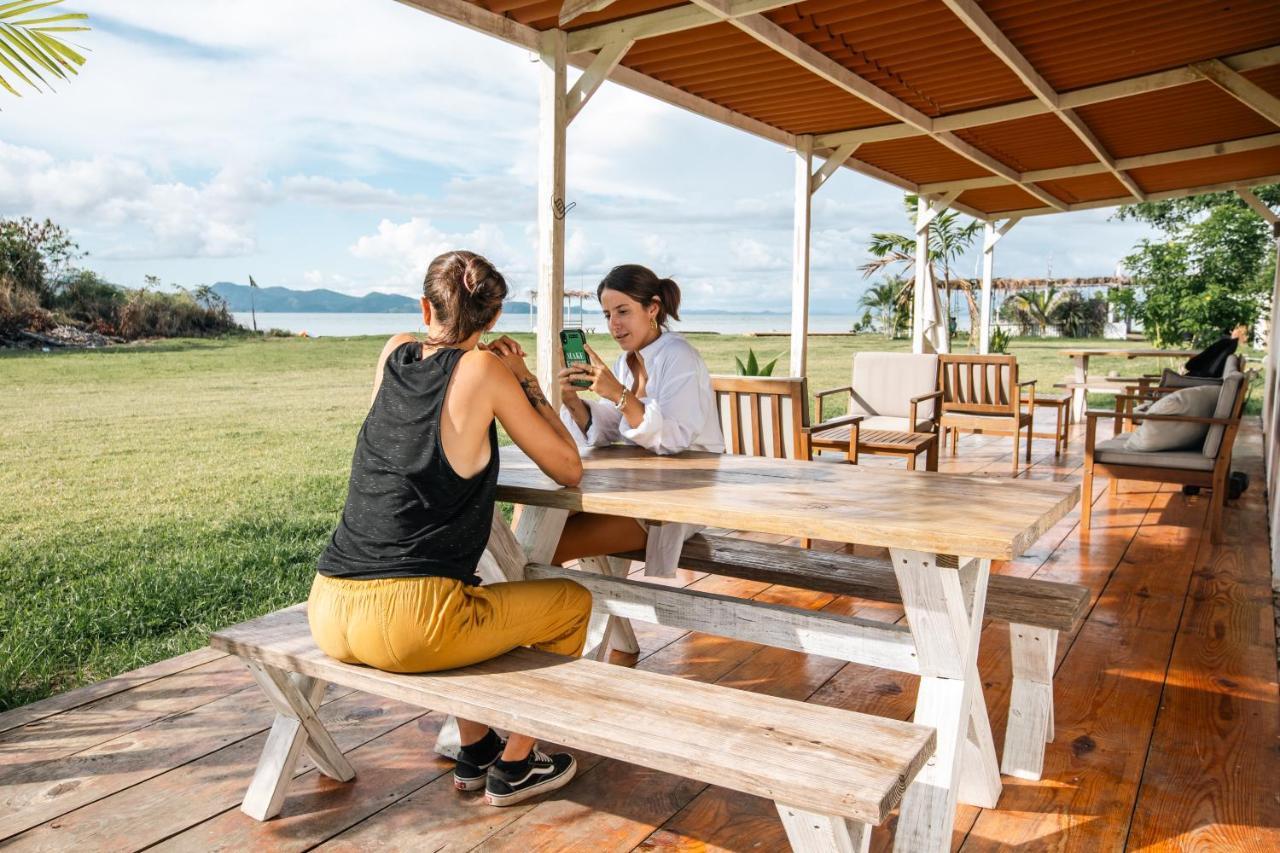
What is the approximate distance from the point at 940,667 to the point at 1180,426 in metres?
3.77

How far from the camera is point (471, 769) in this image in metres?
2.29

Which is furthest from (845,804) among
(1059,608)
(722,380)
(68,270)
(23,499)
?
(68,270)

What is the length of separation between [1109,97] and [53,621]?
617cm

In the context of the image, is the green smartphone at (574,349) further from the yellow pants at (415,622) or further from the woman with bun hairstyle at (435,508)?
the yellow pants at (415,622)

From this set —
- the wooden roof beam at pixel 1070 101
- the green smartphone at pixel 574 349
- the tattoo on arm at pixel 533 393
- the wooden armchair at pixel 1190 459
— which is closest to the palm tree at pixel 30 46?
the tattoo on arm at pixel 533 393

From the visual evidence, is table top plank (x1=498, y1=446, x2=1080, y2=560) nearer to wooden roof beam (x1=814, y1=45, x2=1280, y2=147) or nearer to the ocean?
wooden roof beam (x1=814, y1=45, x2=1280, y2=147)

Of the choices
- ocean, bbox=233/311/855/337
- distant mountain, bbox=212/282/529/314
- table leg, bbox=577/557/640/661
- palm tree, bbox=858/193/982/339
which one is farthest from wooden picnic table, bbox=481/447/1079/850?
distant mountain, bbox=212/282/529/314

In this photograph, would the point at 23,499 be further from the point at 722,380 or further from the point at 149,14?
the point at 149,14

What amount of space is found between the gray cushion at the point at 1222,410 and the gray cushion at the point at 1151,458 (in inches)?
2.3

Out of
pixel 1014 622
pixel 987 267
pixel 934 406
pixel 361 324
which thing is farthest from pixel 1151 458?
pixel 361 324

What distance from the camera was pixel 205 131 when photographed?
36156mm

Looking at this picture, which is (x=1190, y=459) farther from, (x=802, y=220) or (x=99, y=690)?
(x=99, y=690)

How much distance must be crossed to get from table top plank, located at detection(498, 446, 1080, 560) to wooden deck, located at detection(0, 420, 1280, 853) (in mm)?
689

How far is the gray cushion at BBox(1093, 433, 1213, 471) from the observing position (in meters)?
4.85
